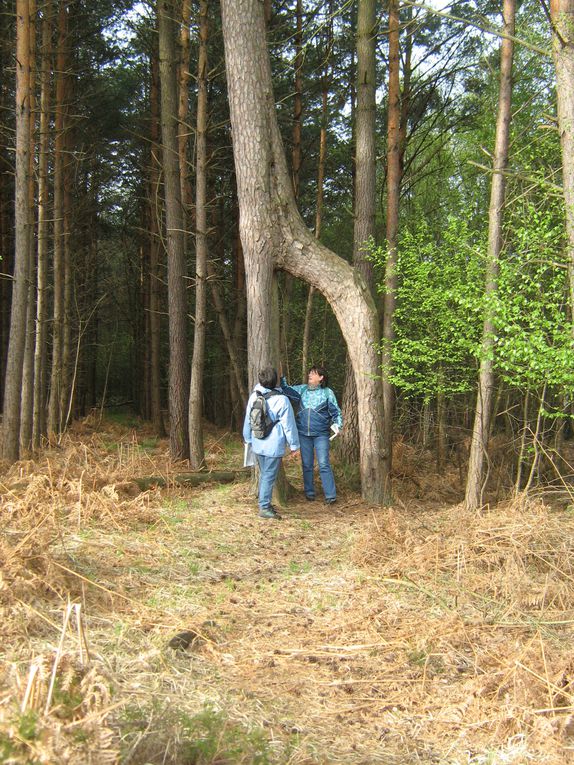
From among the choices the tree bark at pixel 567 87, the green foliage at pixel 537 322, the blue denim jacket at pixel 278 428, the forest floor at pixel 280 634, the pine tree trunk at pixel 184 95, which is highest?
the pine tree trunk at pixel 184 95

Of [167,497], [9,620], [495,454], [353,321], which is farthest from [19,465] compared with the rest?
[495,454]

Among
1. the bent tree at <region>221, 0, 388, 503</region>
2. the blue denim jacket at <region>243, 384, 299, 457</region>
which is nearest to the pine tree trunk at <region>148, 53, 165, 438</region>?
the bent tree at <region>221, 0, 388, 503</region>

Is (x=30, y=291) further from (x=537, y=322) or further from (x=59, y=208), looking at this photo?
(x=537, y=322)

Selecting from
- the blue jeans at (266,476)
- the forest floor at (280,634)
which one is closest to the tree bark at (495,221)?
the forest floor at (280,634)

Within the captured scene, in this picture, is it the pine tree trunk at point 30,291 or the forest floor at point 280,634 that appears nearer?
the forest floor at point 280,634

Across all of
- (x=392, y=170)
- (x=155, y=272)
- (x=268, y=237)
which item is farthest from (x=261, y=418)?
(x=155, y=272)

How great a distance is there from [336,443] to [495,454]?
3613 mm

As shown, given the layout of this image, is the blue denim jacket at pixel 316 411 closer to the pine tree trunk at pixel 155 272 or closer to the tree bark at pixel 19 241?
the tree bark at pixel 19 241

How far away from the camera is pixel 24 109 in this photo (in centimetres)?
1016

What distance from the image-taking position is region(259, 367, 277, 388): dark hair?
304 inches

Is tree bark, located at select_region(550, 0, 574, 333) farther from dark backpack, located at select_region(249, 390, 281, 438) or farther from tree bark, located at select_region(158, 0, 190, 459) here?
tree bark, located at select_region(158, 0, 190, 459)

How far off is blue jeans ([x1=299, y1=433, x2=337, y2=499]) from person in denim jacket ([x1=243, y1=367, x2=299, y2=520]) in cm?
98

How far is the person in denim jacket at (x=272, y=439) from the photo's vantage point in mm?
7641

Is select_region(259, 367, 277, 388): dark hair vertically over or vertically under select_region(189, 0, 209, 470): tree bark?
under
